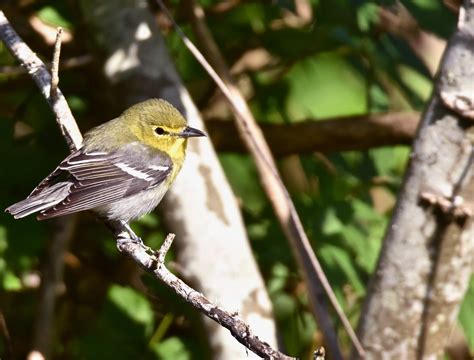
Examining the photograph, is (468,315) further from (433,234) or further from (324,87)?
(324,87)

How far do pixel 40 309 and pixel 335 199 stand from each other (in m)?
1.56

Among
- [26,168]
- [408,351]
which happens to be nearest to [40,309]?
[26,168]

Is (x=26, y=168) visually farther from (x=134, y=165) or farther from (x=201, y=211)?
(x=201, y=211)

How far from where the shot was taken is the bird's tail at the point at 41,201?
3.44 metres

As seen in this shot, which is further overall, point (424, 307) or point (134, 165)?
point (134, 165)

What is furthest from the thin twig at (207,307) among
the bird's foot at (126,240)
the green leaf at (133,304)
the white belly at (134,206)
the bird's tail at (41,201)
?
the green leaf at (133,304)

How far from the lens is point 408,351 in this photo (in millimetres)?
3605

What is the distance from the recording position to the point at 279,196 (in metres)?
4.14

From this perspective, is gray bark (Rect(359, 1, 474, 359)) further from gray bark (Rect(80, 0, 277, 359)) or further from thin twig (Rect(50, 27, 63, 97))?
thin twig (Rect(50, 27, 63, 97))

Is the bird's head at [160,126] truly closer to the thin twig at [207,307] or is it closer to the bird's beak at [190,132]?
the bird's beak at [190,132]

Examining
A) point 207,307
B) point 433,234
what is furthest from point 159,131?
point 207,307

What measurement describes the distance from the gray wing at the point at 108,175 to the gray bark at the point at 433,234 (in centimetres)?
111

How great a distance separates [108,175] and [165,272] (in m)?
1.42

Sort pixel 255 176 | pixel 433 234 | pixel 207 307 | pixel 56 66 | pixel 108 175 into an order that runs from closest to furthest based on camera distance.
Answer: pixel 207 307, pixel 56 66, pixel 433 234, pixel 108 175, pixel 255 176
